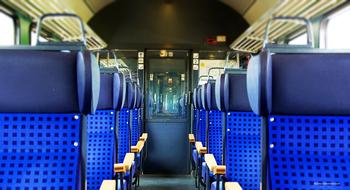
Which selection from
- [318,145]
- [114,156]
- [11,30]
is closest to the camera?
[318,145]

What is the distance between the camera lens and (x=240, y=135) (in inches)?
146

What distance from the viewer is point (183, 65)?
900cm

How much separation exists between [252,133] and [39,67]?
2.32m

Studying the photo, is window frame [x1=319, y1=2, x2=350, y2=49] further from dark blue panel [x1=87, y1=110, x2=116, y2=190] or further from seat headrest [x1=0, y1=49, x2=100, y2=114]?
seat headrest [x1=0, y1=49, x2=100, y2=114]

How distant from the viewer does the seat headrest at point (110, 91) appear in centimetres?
350

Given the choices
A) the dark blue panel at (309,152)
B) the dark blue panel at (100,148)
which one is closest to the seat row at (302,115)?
the dark blue panel at (309,152)

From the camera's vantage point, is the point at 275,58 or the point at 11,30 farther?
the point at 11,30

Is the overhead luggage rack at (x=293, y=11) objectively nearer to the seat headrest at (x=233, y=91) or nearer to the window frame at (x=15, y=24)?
the seat headrest at (x=233, y=91)

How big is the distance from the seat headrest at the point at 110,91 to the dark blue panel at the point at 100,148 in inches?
4.1

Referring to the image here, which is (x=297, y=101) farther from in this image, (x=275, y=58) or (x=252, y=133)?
(x=252, y=133)

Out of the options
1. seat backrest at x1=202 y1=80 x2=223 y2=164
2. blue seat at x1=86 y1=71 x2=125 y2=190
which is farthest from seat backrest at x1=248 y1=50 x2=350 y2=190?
seat backrest at x1=202 y1=80 x2=223 y2=164

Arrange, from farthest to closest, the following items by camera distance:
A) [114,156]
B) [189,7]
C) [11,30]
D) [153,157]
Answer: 1. [189,7]
2. [153,157]
3. [11,30]
4. [114,156]

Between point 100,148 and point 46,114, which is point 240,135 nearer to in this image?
point 100,148

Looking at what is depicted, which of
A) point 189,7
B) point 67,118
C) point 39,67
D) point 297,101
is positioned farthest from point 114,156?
point 189,7
